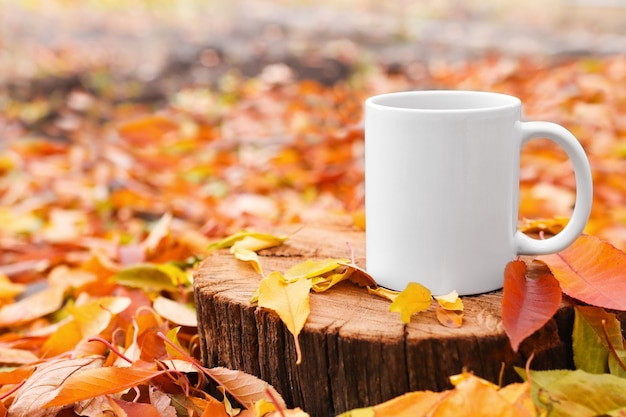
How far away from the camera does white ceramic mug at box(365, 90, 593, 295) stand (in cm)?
89

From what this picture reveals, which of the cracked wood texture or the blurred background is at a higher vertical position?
the blurred background

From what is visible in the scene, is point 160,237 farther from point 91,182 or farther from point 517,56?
point 517,56

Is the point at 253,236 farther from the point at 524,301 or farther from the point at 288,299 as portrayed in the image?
the point at 524,301

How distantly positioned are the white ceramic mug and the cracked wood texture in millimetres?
53

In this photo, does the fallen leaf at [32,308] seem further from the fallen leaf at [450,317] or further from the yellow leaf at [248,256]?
the fallen leaf at [450,317]

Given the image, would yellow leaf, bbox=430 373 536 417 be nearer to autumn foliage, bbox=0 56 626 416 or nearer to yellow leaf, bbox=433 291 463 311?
autumn foliage, bbox=0 56 626 416

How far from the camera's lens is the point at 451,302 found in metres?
0.88

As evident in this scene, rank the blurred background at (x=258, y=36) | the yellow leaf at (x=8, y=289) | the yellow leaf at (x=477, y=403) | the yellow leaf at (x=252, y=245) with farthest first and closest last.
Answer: the blurred background at (x=258, y=36)
the yellow leaf at (x=8, y=289)
the yellow leaf at (x=252, y=245)
the yellow leaf at (x=477, y=403)

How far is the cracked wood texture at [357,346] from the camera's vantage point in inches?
33.1

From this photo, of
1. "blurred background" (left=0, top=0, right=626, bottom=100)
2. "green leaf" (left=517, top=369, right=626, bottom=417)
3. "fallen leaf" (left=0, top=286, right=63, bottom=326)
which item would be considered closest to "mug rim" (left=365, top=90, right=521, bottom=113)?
"green leaf" (left=517, top=369, right=626, bottom=417)

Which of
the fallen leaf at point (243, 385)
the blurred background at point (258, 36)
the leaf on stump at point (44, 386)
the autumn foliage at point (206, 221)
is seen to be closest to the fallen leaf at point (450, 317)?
the autumn foliage at point (206, 221)

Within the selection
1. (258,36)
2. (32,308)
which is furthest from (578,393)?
(258,36)

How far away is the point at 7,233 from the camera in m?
2.25

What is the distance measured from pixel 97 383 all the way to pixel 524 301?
1.90ft
